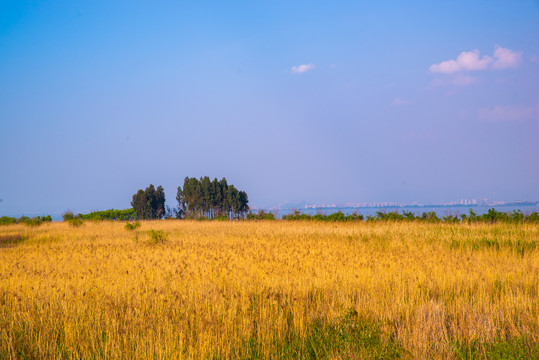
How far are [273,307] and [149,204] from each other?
47839 mm

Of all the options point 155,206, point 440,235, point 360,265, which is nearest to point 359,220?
point 440,235

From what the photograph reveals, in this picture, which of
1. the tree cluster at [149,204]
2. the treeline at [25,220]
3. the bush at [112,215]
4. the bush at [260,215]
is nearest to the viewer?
the treeline at [25,220]

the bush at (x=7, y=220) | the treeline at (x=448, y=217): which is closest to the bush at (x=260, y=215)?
the treeline at (x=448, y=217)

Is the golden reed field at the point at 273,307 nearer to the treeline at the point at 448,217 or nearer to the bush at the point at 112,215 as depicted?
the treeline at the point at 448,217

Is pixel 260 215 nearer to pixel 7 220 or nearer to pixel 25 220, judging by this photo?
pixel 25 220

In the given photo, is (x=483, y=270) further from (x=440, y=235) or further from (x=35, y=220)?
(x=35, y=220)

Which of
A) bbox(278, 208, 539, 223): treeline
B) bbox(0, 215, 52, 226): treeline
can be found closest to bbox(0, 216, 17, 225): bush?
bbox(0, 215, 52, 226): treeline

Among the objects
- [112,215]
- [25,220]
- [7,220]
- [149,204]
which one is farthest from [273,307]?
[149,204]

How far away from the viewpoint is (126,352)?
4328 millimetres

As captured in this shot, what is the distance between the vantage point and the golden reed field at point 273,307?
4.47 metres

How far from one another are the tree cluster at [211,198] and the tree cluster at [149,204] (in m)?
2.75

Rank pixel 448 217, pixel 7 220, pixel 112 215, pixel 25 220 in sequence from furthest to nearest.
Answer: pixel 112 215 < pixel 7 220 < pixel 25 220 < pixel 448 217

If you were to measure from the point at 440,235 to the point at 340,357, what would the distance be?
11.5 m

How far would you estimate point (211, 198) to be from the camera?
2147 inches
